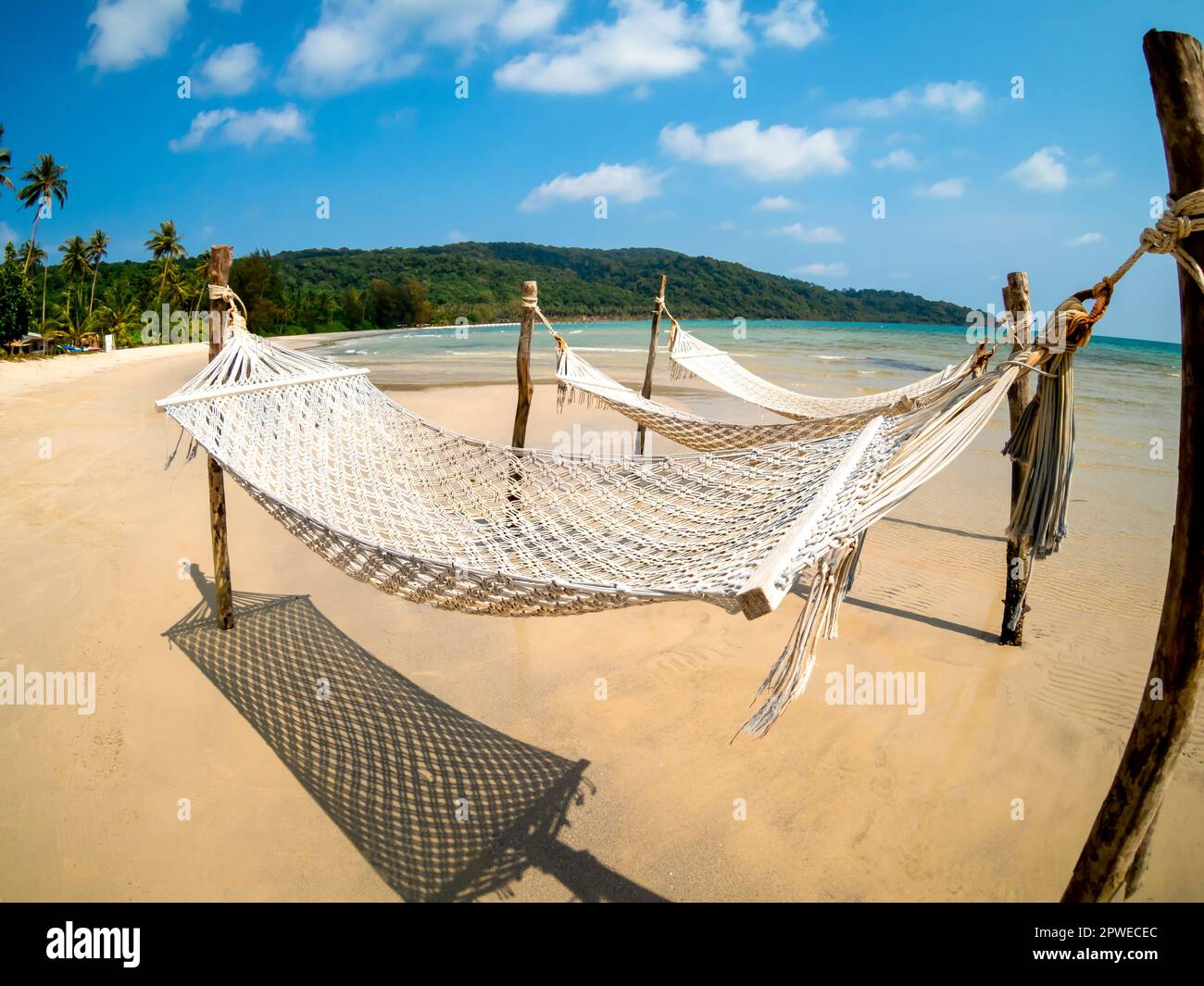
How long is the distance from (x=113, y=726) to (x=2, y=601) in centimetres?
118

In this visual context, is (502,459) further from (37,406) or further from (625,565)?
(37,406)

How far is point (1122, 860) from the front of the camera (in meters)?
1.35

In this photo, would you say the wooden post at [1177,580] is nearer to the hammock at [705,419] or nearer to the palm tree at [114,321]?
the hammock at [705,419]

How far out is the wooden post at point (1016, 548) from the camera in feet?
9.05

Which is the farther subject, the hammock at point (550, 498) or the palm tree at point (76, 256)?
the palm tree at point (76, 256)

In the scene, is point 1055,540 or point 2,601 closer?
point 1055,540

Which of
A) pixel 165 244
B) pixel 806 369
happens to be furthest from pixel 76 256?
pixel 806 369

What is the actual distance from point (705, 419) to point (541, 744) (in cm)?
169

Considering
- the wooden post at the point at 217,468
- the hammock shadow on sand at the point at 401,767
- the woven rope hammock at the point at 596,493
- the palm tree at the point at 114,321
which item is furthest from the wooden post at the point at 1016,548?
the palm tree at the point at 114,321

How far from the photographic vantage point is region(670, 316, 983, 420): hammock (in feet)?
10.5

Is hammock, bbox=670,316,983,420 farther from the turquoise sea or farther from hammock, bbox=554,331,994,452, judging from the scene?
the turquoise sea

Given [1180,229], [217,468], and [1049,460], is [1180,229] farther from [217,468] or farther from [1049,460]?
[217,468]

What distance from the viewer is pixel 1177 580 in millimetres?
1269

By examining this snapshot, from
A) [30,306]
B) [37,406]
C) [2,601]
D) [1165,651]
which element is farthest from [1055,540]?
[30,306]
